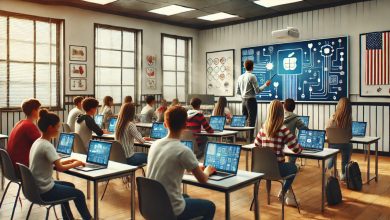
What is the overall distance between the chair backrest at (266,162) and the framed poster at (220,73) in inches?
254

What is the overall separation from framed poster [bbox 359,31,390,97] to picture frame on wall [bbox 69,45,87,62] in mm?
6150

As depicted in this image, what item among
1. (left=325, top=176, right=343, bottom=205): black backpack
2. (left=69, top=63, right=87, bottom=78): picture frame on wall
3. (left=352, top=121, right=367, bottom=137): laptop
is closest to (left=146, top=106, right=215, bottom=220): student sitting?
(left=325, top=176, right=343, bottom=205): black backpack

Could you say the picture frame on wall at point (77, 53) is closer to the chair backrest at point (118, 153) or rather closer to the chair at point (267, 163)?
the chair backrest at point (118, 153)

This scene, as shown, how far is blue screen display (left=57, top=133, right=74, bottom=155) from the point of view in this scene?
12.6 feet

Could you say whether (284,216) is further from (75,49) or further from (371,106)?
(75,49)

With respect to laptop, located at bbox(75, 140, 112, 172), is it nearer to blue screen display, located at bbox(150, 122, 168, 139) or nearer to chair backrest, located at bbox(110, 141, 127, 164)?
chair backrest, located at bbox(110, 141, 127, 164)

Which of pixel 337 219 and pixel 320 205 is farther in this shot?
pixel 320 205

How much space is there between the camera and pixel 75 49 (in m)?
8.29

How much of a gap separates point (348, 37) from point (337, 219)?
5193 millimetres

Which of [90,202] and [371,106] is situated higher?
[371,106]

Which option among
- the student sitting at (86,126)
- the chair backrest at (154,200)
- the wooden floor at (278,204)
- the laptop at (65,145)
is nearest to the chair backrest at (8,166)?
the laptop at (65,145)

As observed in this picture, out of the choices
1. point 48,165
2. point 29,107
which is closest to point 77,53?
point 29,107

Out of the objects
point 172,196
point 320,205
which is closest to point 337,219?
point 320,205

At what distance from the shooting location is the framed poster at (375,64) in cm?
730
